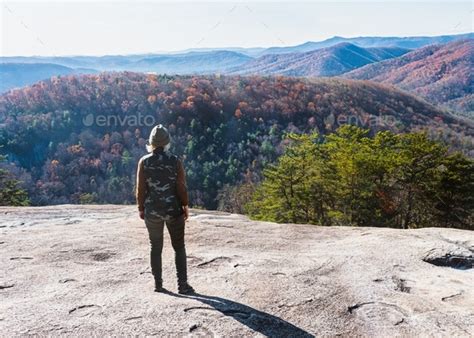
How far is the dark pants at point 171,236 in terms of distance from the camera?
6832 mm

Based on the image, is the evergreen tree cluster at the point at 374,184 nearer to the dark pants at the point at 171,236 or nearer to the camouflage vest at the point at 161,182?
the dark pants at the point at 171,236

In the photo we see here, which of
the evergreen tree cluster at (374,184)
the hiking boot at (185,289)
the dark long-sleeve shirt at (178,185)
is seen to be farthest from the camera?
the evergreen tree cluster at (374,184)

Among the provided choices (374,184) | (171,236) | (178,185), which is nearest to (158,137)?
(178,185)

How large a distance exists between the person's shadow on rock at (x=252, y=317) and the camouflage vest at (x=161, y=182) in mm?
1457

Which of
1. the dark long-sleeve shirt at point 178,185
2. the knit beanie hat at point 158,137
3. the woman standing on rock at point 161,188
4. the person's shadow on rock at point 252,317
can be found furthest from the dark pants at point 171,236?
the knit beanie hat at point 158,137

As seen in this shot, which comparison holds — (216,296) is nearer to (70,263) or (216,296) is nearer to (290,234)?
(70,263)

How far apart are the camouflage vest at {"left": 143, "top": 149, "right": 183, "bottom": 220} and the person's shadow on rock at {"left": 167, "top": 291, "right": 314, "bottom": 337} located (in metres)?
1.46

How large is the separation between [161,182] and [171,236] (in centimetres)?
86

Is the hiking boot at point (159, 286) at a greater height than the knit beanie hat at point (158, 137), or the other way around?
the knit beanie hat at point (158, 137)

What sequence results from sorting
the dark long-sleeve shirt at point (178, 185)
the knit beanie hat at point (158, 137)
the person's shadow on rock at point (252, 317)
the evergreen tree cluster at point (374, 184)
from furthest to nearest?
the evergreen tree cluster at point (374, 184)
the dark long-sleeve shirt at point (178, 185)
the knit beanie hat at point (158, 137)
the person's shadow on rock at point (252, 317)

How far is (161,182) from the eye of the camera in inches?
266

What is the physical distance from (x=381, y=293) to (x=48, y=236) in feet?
27.3

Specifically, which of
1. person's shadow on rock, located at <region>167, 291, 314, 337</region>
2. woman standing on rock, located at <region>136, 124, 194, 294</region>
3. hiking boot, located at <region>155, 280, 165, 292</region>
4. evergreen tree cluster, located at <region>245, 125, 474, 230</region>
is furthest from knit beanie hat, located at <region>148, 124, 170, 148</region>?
evergreen tree cluster, located at <region>245, 125, 474, 230</region>

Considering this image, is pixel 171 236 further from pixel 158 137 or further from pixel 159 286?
pixel 158 137
